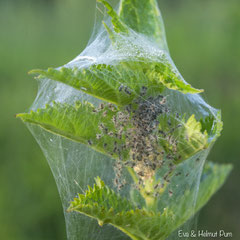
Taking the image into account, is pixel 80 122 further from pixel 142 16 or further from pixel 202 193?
pixel 202 193

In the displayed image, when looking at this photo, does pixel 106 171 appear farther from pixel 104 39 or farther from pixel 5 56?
pixel 5 56

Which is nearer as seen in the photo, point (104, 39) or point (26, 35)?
point (104, 39)

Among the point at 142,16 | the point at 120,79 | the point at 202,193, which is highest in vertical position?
the point at 142,16

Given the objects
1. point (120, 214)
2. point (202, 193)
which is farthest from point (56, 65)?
point (120, 214)

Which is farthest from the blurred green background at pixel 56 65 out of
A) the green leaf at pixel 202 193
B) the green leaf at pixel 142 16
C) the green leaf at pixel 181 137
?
the green leaf at pixel 181 137

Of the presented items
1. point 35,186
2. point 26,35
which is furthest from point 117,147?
point 26,35

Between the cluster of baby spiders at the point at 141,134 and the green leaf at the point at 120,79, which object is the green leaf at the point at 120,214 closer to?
the cluster of baby spiders at the point at 141,134
